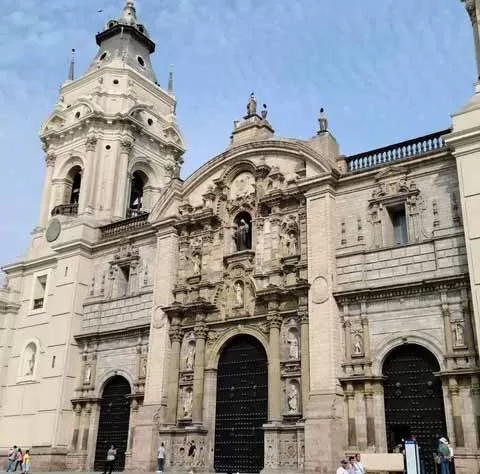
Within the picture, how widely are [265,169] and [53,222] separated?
530 inches

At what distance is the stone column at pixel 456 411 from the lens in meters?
18.4

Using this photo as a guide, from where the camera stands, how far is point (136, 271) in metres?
29.4

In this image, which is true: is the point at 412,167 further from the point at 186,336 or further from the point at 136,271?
the point at 136,271

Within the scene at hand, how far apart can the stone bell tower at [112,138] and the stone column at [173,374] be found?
986 cm

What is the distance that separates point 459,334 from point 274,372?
6.83 metres

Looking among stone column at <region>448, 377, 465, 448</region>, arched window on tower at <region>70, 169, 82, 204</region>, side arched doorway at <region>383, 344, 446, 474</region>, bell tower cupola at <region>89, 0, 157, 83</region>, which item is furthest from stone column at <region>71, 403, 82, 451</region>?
bell tower cupola at <region>89, 0, 157, 83</region>

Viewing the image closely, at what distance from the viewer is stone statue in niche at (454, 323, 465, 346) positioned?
63.1 ft

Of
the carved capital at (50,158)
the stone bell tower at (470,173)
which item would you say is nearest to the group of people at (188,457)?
the stone bell tower at (470,173)

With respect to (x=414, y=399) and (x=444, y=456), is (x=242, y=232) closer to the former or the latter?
(x=414, y=399)

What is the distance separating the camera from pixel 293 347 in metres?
23.0

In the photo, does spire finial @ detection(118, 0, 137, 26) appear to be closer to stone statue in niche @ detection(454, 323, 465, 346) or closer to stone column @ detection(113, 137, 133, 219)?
stone column @ detection(113, 137, 133, 219)

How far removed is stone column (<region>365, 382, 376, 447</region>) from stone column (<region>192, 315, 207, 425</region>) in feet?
22.9

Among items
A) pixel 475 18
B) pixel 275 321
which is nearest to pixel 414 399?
pixel 275 321

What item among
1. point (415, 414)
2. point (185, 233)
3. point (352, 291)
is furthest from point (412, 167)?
point (185, 233)
